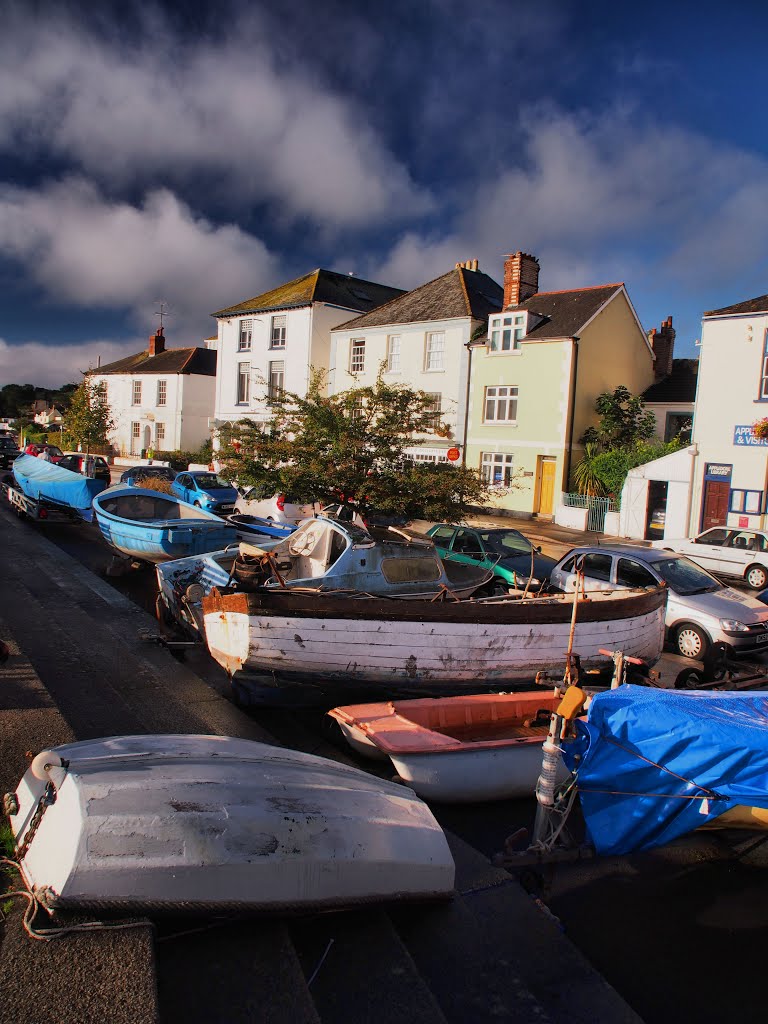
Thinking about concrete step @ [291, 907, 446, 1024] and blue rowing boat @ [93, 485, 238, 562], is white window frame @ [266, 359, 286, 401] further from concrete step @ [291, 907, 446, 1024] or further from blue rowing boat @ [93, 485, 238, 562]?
concrete step @ [291, 907, 446, 1024]

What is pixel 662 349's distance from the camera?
33.5 metres

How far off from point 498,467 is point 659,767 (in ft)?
86.6

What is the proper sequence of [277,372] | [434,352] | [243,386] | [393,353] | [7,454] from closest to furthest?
[434,352], [393,353], [7,454], [277,372], [243,386]

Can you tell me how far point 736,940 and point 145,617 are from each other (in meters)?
9.56

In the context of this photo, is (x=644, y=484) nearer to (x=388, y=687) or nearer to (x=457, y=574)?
(x=457, y=574)

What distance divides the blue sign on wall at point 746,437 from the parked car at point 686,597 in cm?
1187

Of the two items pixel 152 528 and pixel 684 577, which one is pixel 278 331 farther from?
pixel 684 577

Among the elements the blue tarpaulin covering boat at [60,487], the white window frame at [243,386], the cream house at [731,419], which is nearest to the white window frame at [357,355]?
the white window frame at [243,386]

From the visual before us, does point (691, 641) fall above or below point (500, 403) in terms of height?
below

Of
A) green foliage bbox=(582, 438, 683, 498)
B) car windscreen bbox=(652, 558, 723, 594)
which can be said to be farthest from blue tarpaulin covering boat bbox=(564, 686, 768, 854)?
green foliage bbox=(582, 438, 683, 498)

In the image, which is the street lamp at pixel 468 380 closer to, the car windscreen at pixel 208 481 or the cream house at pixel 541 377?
the cream house at pixel 541 377

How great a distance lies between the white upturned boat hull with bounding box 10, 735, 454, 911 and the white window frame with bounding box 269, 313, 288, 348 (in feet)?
117

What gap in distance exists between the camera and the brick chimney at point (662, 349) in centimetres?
3325

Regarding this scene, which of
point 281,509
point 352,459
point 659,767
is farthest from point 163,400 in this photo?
point 659,767
